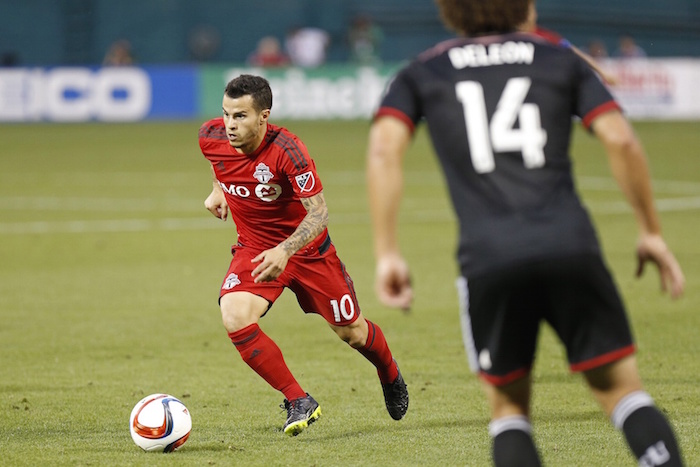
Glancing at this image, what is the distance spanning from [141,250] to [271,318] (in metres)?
4.77

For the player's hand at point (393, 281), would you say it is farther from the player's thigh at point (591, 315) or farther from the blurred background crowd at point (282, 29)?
the blurred background crowd at point (282, 29)

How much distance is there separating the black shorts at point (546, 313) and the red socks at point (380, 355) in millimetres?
2634

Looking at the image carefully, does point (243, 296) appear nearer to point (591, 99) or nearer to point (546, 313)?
point (546, 313)

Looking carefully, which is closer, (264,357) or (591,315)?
(591,315)

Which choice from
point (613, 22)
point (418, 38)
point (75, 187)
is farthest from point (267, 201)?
point (613, 22)

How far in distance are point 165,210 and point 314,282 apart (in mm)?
12415

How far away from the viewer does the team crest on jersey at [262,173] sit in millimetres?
6405

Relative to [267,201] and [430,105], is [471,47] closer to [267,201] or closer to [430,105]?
[430,105]

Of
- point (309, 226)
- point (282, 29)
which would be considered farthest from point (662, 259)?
point (282, 29)

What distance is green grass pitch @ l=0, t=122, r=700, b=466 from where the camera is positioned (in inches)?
238

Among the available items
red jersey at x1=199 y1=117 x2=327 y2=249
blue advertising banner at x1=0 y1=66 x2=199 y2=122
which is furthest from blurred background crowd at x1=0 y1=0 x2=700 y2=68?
red jersey at x1=199 y1=117 x2=327 y2=249

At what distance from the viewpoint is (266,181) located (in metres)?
6.44

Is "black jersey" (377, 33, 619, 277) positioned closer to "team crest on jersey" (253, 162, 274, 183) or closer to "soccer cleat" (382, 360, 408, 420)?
"team crest on jersey" (253, 162, 274, 183)

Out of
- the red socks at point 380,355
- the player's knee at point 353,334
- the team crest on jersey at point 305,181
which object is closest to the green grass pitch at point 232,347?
the red socks at point 380,355
